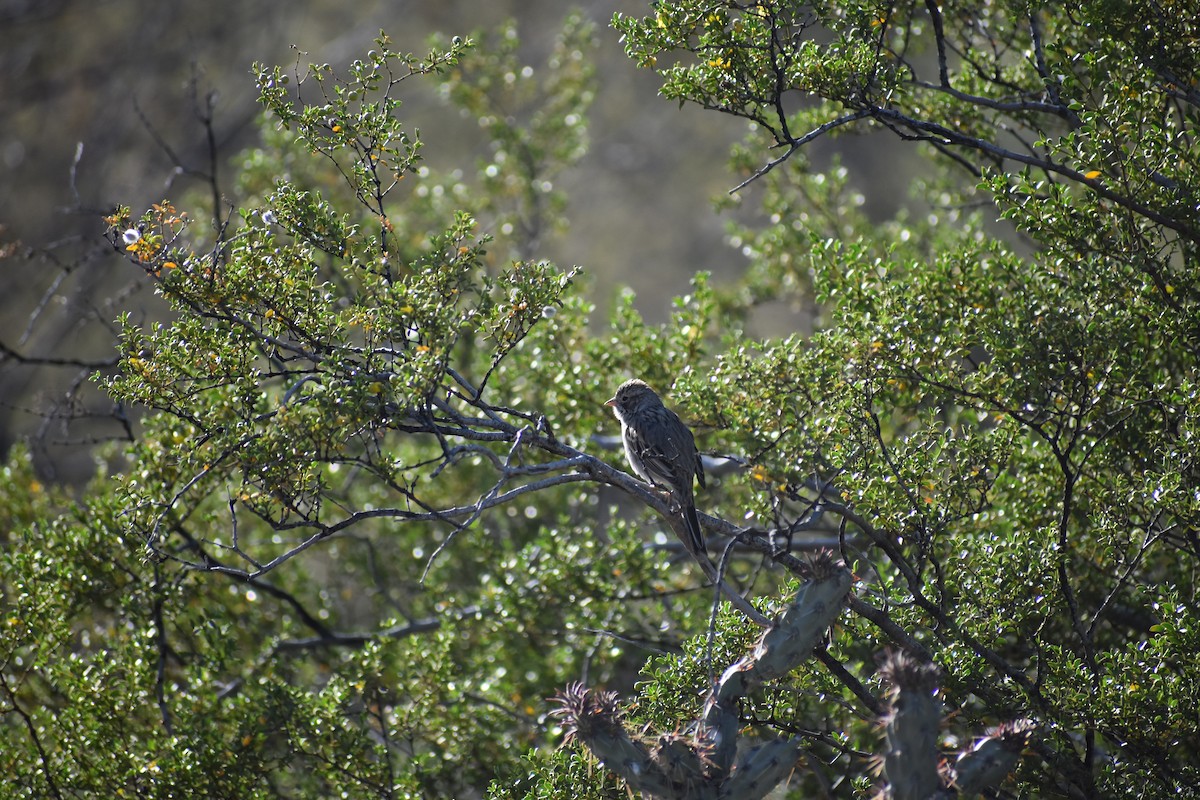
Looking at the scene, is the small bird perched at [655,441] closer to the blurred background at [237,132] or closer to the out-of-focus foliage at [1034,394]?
the out-of-focus foliage at [1034,394]

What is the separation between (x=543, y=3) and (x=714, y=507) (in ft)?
82.8

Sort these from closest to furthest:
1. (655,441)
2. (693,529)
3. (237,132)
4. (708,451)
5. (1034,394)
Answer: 1. (693,529)
2. (1034,394)
3. (655,441)
4. (708,451)
5. (237,132)

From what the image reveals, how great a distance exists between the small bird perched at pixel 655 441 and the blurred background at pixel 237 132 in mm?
15090

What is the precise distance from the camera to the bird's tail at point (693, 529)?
5.78 metres

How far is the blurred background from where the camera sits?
24.4m

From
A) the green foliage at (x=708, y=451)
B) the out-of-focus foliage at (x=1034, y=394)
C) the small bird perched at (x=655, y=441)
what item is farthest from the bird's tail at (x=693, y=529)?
A: the out-of-focus foliage at (x=1034, y=394)

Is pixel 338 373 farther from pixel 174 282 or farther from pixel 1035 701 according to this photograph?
pixel 1035 701

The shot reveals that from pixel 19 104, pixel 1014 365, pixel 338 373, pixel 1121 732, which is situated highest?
pixel 19 104

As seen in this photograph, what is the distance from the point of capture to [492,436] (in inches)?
216

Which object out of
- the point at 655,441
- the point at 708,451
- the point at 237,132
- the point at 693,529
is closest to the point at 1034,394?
the point at 708,451

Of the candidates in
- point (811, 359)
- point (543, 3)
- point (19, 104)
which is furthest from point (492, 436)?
point (543, 3)

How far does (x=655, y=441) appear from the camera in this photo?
7.38 meters

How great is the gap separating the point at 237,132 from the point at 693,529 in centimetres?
2048

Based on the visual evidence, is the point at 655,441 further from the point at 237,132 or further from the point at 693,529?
the point at 237,132
